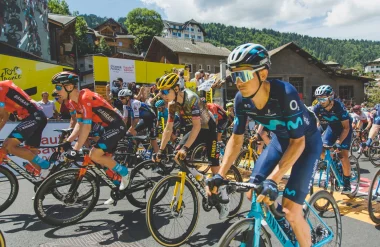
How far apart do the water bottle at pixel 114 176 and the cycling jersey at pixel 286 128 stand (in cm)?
256

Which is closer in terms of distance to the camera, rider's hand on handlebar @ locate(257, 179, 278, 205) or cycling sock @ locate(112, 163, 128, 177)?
rider's hand on handlebar @ locate(257, 179, 278, 205)

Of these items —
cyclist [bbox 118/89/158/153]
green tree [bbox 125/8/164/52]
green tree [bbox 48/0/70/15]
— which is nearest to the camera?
cyclist [bbox 118/89/158/153]

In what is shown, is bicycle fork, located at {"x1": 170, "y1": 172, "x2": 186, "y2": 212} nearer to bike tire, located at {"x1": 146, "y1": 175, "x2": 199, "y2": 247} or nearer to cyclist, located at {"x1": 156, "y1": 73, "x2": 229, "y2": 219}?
bike tire, located at {"x1": 146, "y1": 175, "x2": 199, "y2": 247}

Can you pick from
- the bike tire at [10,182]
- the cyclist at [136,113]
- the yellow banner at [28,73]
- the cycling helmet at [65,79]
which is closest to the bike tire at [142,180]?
the cycling helmet at [65,79]

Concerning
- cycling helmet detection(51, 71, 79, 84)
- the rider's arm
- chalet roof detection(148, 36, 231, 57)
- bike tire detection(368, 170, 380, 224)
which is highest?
chalet roof detection(148, 36, 231, 57)

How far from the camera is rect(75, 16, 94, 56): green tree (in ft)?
170

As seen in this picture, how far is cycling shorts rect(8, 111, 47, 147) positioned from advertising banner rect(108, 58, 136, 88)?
293 inches

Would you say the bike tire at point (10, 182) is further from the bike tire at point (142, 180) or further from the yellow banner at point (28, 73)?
the yellow banner at point (28, 73)

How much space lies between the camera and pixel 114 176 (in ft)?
15.8

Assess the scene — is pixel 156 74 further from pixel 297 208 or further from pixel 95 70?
pixel 297 208

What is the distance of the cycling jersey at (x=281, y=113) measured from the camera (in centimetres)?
254

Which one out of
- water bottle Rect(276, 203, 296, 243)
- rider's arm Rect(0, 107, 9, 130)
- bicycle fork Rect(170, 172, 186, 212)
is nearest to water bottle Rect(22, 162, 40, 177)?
rider's arm Rect(0, 107, 9, 130)

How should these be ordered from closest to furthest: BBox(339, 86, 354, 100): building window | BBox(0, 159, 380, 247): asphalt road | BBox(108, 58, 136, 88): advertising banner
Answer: BBox(0, 159, 380, 247): asphalt road → BBox(108, 58, 136, 88): advertising banner → BBox(339, 86, 354, 100): building window

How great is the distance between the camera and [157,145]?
25.6 feet
